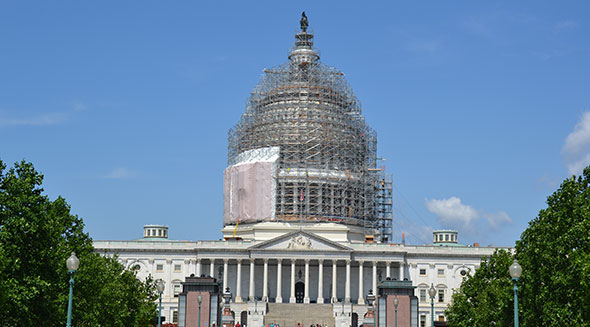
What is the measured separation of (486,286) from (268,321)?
53.9 m

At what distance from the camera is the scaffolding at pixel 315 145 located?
153375 millimetres

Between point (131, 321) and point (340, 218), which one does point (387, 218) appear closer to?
point (340, 218)

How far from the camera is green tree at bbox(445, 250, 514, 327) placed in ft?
211

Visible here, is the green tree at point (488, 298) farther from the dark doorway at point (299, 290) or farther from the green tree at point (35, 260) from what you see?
the dark doorway at point (299, 290)

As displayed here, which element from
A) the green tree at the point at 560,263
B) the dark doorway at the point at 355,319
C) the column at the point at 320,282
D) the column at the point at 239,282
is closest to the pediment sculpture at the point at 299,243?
the column at the point at 320,282

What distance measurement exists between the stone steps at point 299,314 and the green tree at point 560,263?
236ft

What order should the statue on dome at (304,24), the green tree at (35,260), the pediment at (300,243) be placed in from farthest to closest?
the statue on dome at (304,24) < the pediment at (300,243) < the green tree at (35,260)

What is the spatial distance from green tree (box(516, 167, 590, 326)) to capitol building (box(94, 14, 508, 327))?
77857 mm

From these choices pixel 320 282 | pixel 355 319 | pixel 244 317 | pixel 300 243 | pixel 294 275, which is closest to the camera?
pixel 355 319

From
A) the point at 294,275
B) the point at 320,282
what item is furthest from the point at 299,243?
the point at 320,282

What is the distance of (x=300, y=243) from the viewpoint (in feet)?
479

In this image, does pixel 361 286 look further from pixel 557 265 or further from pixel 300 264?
pixel 557 265

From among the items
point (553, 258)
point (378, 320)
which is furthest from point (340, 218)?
point (553, 258)

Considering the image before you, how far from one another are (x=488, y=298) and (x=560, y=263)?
66.4ft
